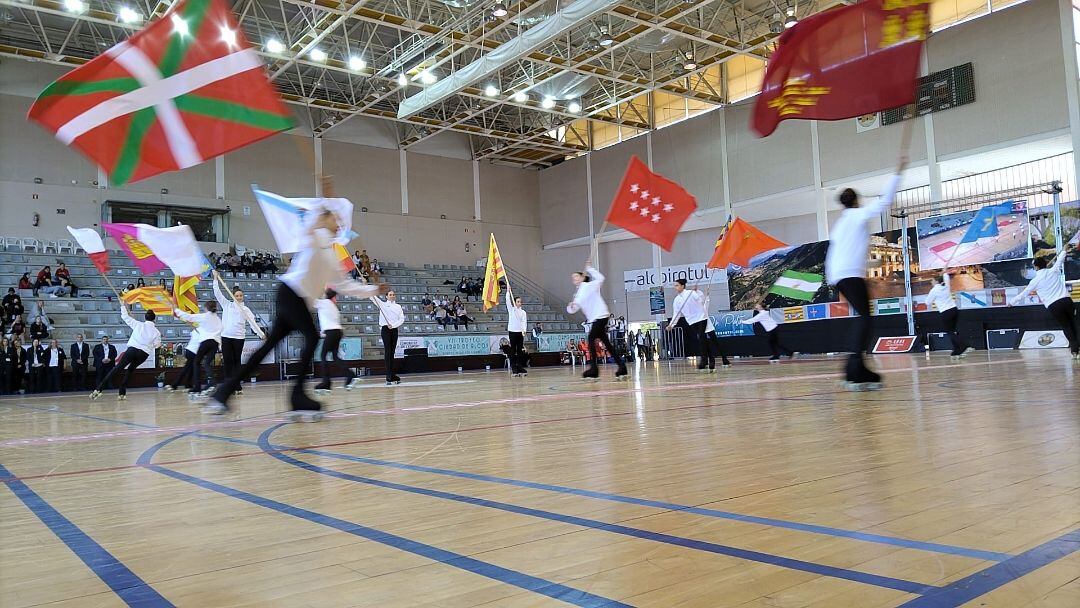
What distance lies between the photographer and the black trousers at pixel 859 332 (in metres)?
6.26

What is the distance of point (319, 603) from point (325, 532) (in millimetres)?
595

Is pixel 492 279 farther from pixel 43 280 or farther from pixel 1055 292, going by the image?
pixel 43 280

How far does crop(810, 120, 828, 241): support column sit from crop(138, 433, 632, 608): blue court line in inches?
931

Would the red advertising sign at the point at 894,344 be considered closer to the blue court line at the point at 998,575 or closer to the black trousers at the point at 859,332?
the black trousers at the point at 859,332

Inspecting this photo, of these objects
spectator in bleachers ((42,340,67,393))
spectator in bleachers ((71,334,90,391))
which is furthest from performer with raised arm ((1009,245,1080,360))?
spectator in bleachers ((42,340,67,393))

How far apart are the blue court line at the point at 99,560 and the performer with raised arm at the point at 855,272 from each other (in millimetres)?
5723

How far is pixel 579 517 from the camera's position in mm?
1969

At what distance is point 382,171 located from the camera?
30.1m

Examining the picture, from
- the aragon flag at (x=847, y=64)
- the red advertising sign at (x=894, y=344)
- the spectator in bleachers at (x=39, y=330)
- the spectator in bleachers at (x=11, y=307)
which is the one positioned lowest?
the red advertising sign at (x=894, y=344)

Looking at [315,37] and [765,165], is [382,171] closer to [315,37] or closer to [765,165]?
[315,37]

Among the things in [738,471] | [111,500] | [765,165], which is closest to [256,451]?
[111,500]

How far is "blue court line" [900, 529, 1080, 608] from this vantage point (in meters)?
1.21

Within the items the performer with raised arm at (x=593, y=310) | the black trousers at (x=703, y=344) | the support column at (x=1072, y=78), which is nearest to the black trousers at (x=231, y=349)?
the performer with raised arm at (x=593, y=310)

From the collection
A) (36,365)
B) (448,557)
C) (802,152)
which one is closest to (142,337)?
(36,365)
